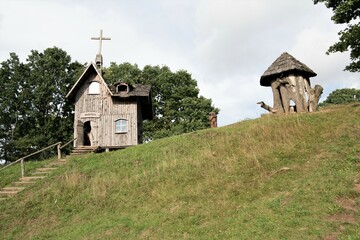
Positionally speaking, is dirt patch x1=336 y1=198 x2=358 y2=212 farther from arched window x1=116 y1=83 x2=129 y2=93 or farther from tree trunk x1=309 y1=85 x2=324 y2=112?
arched window x1=116 y1=83 x2=129 y2=93

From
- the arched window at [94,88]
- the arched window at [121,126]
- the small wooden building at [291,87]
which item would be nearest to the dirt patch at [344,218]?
the small wooden building at [291,87]

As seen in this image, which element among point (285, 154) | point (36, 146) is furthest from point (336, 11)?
point (36, 146)

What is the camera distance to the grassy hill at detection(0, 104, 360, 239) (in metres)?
10.5

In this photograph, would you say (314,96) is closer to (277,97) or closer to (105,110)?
(277,97)

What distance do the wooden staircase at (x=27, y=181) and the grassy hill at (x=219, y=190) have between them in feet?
2.92

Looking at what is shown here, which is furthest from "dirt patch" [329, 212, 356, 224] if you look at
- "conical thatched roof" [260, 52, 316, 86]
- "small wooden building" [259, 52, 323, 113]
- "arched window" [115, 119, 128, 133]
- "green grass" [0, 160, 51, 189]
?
"arched window" [115, 119, 128, 133]

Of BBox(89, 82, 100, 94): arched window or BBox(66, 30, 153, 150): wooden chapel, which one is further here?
BBox(89, 82, 100, 94): arched window

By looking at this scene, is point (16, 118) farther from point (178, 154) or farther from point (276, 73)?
point (276, 73)

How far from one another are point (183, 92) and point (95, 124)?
942 inches

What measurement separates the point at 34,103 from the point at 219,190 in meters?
38.5

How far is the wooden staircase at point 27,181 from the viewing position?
753 inches

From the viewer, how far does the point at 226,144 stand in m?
19.0

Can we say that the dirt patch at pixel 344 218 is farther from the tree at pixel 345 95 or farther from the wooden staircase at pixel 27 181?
the tree at pixel 345 95

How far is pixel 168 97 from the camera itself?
51688 millimetres
